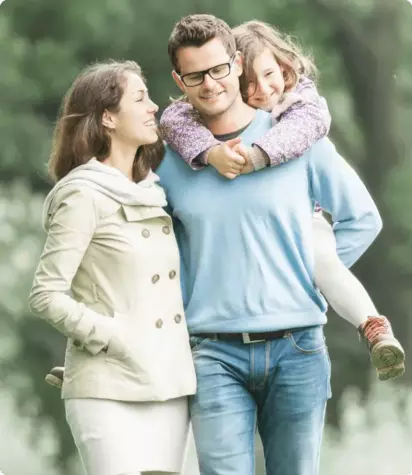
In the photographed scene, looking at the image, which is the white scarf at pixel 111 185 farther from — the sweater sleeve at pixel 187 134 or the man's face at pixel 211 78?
the man's face at pixel 211 78

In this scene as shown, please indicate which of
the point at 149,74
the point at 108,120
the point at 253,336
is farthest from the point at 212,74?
the point at 149,74

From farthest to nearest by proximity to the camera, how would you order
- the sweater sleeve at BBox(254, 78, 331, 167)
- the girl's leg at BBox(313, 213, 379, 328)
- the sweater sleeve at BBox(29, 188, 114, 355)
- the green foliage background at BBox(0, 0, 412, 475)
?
the green foliage background at BBox(0, 0, 412, 475), the girl's leg at BBox(313, 213, 379, 328), the sweater sleeve at BBox(254, 78, 331, 167), the sweater sleeve at BBox(29, 188, 114, 355)

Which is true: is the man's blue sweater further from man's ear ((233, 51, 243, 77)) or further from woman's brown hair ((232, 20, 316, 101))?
woman's brown hair ((232, 20, 316, 101))

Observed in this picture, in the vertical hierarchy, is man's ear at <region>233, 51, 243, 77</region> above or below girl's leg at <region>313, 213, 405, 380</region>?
above

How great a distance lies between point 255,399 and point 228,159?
60cm

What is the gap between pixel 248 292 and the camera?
9.86ft

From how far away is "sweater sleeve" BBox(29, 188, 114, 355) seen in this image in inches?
114

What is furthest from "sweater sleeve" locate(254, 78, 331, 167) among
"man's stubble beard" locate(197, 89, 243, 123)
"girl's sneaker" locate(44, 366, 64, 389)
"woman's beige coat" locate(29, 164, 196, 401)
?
"girl's sneaker" locate(44, 366, 64, 389)

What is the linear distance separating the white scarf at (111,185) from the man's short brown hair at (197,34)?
0.32 m

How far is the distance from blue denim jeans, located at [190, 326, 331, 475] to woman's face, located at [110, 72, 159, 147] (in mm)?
521

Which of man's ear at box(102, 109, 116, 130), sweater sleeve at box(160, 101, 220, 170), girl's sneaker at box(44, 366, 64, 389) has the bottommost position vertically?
girl's sneaker at box(44, 366, 64, 389)

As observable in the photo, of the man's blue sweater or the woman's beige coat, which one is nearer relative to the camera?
the woman's beige coat

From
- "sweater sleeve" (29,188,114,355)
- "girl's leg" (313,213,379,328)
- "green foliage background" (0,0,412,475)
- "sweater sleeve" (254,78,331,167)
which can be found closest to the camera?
"sweater sleeve" (29,188,114,355)

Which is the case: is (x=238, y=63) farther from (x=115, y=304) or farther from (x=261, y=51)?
(x=115, y=304)
